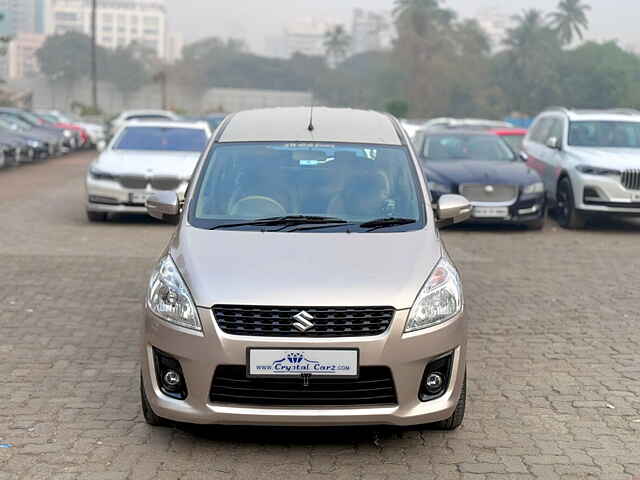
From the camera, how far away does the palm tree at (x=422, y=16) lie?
105m

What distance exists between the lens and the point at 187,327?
5008 millimetres

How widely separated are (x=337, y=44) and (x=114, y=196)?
141 m

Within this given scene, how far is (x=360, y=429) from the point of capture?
218 inches

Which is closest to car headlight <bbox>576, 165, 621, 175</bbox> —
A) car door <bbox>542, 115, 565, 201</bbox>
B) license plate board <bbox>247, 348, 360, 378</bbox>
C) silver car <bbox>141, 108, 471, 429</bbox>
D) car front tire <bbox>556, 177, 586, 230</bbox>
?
car front tire <bbox>556, 177, 586, 230</bbox>

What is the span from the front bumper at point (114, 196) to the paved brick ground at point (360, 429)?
238 cm

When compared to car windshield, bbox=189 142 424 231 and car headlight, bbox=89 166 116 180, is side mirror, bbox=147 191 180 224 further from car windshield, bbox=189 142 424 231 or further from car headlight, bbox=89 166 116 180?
car headlight, bbox=89 166 116 180

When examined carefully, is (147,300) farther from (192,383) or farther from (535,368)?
(535,368)

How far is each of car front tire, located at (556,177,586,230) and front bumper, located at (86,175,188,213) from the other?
5.62 meters

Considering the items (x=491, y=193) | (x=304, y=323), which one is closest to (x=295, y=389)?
(x=304, y=323)

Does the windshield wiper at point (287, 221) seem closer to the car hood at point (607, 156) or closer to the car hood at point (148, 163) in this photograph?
the car hood at point (148, 163)

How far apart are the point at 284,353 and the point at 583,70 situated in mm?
84070

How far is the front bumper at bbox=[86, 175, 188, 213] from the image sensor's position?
1415 cm

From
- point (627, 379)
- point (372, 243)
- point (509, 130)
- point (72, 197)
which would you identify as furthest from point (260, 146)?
point (509, 130)

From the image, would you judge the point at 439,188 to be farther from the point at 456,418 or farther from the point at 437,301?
the point at 437,301
